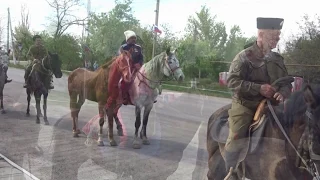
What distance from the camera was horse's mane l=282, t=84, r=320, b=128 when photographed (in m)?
1.27

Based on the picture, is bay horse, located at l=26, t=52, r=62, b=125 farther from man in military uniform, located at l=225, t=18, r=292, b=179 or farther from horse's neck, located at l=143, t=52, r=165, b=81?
man in military uniform, located at l=225, t=18, r=292, b=179

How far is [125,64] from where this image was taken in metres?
2.24

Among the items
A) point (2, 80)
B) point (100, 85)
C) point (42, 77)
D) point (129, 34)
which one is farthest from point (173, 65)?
point (2, 80)

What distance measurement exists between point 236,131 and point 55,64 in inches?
54.3

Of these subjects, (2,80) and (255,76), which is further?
(2,80)

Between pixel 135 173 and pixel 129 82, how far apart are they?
0.66 metres

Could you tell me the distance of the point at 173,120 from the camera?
275 centimetres

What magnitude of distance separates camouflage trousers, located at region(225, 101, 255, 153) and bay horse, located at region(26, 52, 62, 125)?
1.26 meters

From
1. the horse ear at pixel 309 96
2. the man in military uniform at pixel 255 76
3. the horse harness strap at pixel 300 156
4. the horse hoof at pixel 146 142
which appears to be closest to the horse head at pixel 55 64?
the horse hoof at pixel 146 142

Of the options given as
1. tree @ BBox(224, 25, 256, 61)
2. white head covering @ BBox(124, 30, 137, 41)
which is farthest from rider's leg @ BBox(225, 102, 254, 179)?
white head covering @ BBox(124, 30, 137, 41)

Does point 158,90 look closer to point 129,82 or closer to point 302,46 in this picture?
point 129,82

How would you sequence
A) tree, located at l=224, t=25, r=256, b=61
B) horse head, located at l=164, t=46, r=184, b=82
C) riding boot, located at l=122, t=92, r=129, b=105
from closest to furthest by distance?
tree, located at l=224, t=25, r=256, b=61, horse head, located at l=164, t=46, r=184, b=82, riding boot, located at l=122, t=92, r=129, b=105

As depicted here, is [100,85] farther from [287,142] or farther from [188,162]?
[287,142]

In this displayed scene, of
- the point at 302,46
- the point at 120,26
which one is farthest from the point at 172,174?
the point at 302,46
